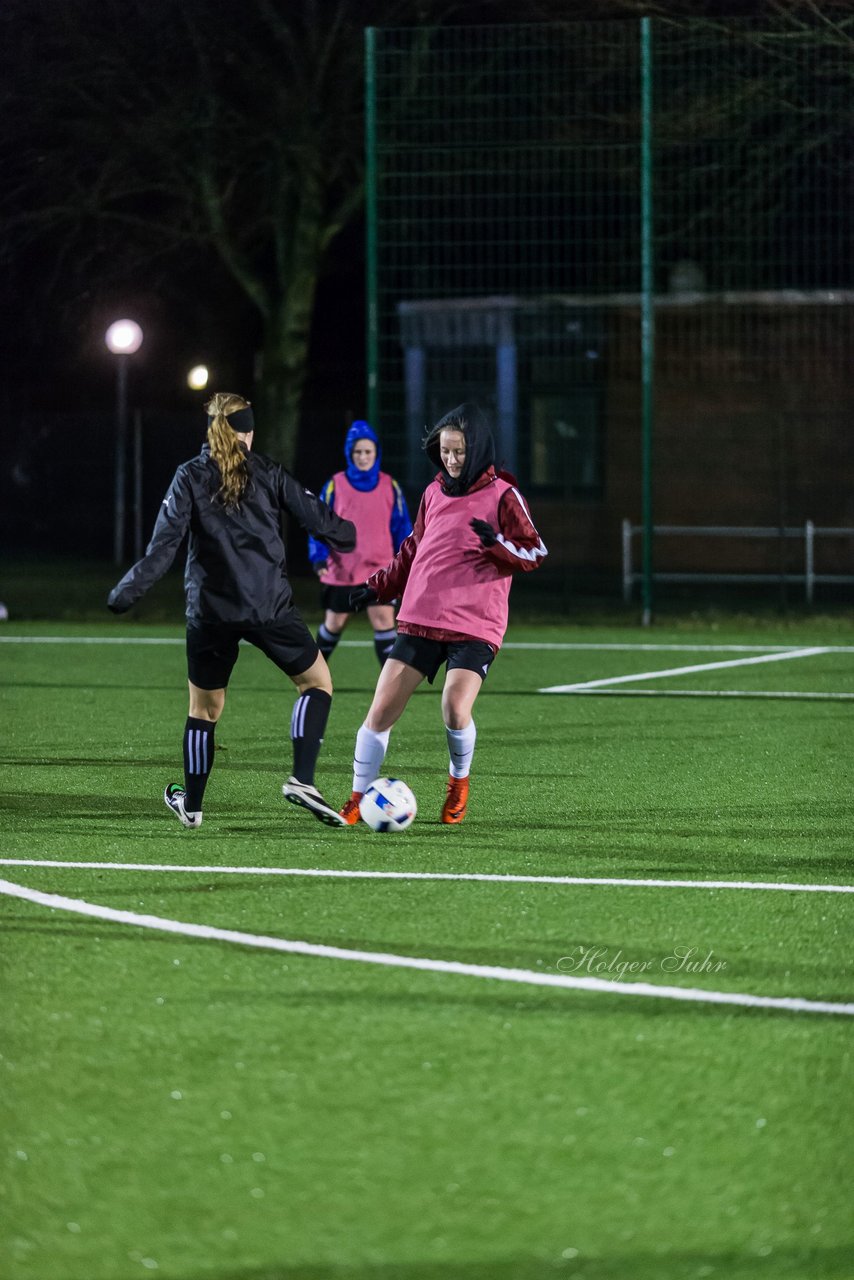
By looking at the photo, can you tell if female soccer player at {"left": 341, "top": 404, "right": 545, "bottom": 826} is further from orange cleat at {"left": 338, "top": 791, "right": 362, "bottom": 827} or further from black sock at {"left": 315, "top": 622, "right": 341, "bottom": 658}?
black sock at {"left": 315, "top": 622, "right": 341, "bottom": 658}

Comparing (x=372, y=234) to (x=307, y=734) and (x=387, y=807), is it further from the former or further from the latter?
(x=387, y=807)

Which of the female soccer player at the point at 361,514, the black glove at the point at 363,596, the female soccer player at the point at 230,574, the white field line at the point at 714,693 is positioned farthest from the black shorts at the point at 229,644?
the white field line at the point at 714,693

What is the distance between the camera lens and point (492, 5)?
2611cm

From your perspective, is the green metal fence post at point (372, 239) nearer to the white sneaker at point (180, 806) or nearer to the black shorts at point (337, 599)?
the black shorts at point (337, 599)

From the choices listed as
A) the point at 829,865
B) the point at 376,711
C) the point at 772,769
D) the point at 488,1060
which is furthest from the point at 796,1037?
the point at 772,769

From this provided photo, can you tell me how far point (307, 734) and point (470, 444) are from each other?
140 cm

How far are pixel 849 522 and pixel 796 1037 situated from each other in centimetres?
2394

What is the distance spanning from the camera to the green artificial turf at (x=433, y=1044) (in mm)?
4008

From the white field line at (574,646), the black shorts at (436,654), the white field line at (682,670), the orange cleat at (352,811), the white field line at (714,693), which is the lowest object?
the white field line at (574,646)

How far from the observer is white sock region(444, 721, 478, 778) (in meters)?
8.85

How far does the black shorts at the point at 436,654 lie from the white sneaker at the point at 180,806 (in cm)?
109

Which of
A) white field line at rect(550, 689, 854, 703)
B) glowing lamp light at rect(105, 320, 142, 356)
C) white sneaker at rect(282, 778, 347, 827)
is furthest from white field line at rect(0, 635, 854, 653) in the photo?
white sneaker at rect(282, 778, 347, 827)

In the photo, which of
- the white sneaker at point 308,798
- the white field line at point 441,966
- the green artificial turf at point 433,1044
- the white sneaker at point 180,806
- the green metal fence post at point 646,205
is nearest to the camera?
the green artificial turf at point 433,1044

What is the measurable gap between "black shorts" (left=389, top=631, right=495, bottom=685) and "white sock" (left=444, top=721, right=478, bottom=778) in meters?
0.27
